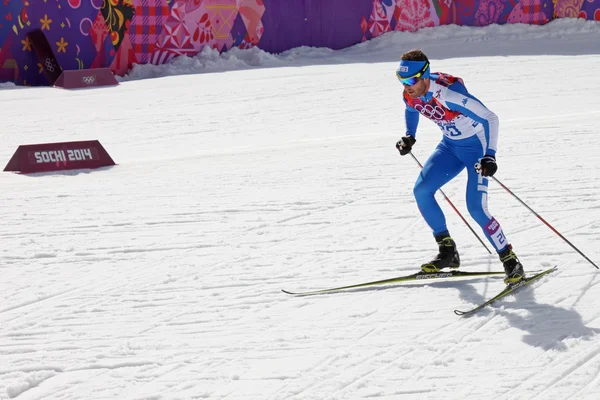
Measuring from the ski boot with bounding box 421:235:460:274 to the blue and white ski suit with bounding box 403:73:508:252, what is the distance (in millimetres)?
90

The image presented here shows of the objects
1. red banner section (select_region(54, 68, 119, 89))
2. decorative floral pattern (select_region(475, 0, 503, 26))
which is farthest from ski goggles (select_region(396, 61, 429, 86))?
decorative floral pattern (select_region(475, 0, 503, 26))

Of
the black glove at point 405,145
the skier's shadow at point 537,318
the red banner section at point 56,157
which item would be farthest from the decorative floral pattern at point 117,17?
the skier's shadow at point 537,318

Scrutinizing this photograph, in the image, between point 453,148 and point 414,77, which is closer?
point 414,77

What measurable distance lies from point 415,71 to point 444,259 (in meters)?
1.31

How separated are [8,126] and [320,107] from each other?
15.4ft

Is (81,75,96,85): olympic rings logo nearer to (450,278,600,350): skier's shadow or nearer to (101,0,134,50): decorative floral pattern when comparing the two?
(101,0,134,50): decorative floral pattern

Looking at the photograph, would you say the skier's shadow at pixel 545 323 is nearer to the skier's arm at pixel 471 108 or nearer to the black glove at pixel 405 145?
the skier's arm at pixel 471 108

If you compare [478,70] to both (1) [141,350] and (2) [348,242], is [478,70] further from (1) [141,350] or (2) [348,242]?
(1) [141,350]

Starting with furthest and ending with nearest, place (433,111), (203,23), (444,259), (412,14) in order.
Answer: (412,14) → (203,23) → (444,259) → (433,111)

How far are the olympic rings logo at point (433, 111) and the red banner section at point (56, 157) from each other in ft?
16.2

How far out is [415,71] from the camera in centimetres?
496

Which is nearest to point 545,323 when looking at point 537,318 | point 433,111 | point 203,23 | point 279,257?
point 537,318

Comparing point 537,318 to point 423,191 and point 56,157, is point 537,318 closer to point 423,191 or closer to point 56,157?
point 423,191

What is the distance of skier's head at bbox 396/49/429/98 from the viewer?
496cm
